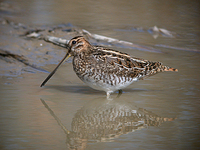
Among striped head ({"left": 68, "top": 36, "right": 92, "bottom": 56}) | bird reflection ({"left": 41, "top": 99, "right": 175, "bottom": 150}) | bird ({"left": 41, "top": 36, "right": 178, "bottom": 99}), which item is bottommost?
bird reflection ({"left": 41, "top": 99, "right": 175, "bottom": 150})

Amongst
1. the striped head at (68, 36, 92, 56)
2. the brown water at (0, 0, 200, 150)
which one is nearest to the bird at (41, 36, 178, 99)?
the striped head at (68, 36, 92, 56)

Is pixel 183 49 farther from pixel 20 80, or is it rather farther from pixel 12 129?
pixel 12 129

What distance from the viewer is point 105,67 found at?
5.62 metres

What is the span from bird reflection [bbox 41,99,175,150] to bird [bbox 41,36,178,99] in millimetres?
305

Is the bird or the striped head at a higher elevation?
the striped head

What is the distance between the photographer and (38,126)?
444 centimetres

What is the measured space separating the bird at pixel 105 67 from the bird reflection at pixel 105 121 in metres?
0.30

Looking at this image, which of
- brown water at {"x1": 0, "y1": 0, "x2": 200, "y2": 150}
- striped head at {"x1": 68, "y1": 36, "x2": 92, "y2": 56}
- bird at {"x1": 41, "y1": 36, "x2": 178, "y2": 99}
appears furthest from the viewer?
striped head at {"x1": 68, "y1": 36, "x2": 92, "y2": 56}

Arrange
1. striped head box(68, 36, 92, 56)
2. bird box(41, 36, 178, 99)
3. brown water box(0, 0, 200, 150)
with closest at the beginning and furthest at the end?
1. brown water box(0, 0, 200, 150)
2. bird box(41, 36, 178, 99)
3. striped head box(68, 36, 92, 56)

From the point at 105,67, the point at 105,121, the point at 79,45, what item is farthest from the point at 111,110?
the point at 79,45

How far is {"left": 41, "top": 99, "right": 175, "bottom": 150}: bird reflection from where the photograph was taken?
414 centimetres

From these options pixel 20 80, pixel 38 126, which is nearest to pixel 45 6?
Result: pixel 20 80

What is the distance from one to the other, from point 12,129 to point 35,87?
176 centimetres

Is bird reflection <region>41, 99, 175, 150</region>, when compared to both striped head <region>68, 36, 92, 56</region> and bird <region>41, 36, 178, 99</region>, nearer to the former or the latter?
bird <region>41, 36, 178, 99</region>
